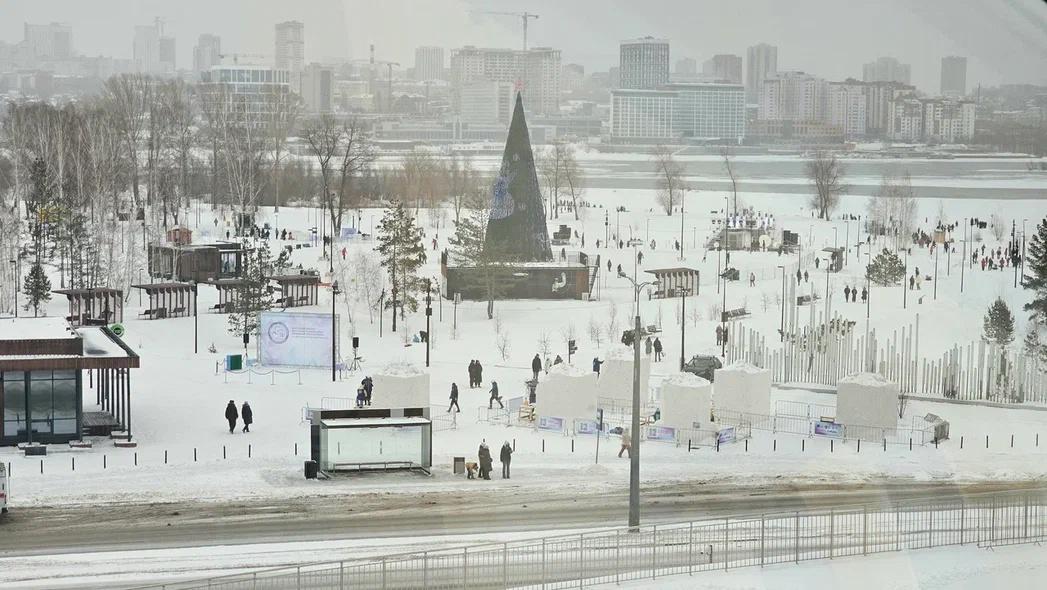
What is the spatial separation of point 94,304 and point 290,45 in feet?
205

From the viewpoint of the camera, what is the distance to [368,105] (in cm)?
10662

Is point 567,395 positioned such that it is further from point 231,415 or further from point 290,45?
point 290,45

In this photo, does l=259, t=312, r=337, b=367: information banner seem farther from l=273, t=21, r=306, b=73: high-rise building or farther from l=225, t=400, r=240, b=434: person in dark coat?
l=273, t=21, r=306, b=73: high-rise building

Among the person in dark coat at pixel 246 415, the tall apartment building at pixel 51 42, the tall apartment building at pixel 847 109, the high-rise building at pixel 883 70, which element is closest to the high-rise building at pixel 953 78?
the high-rise building at pixel 883 70

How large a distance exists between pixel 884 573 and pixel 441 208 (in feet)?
179

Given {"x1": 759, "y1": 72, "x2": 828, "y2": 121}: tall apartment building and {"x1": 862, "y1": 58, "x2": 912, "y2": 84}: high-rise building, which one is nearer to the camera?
{"x1": 862, "y1": 58, "x2": 912, "y2": 84}: high-rise building

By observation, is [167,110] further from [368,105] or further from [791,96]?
[791,96]

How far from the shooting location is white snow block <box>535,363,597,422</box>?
2189 centimetres

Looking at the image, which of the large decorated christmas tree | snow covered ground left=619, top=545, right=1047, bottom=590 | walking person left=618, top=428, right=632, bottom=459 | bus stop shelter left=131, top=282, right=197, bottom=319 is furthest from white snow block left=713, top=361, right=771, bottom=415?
the large decorated christmas tree

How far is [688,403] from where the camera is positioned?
2120 centimetres

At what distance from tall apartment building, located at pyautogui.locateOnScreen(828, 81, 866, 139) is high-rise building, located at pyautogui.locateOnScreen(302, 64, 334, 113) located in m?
33.7

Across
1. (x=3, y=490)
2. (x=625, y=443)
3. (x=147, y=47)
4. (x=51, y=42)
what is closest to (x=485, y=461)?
(x=625, y=443)

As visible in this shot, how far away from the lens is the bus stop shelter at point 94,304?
1347 inches

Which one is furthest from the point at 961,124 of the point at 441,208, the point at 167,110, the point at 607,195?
the point at 167,110
